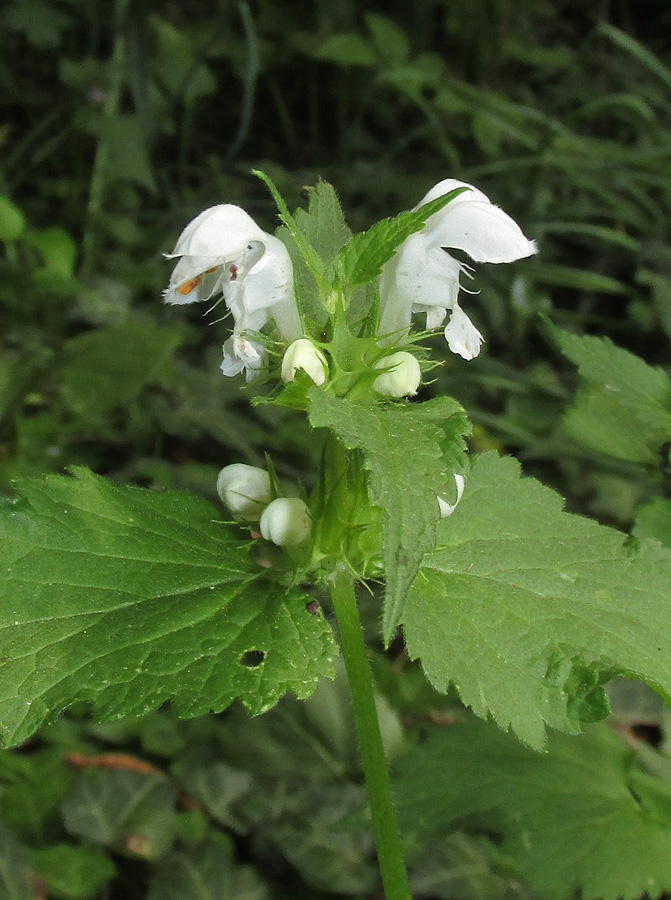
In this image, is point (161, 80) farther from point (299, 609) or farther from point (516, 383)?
point (299, 609)

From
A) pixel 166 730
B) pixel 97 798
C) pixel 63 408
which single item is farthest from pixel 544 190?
pixel 97 798

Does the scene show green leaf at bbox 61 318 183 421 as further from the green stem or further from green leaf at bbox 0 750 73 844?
the green stem

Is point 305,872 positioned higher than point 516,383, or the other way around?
point 516,383

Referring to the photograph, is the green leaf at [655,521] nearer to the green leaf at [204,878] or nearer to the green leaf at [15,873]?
the green leaf at [204,878]

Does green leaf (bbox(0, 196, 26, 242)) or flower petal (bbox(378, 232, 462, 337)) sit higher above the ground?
flower petal (bbox(378, 232, 462, 337))

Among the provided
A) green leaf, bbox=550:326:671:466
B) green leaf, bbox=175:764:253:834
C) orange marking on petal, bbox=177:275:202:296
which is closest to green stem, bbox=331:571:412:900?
orange marking on petal, bbox=177:275:202:296

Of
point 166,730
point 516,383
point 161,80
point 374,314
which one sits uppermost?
point 374,314

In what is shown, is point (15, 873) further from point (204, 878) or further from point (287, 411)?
point (287, 411)
